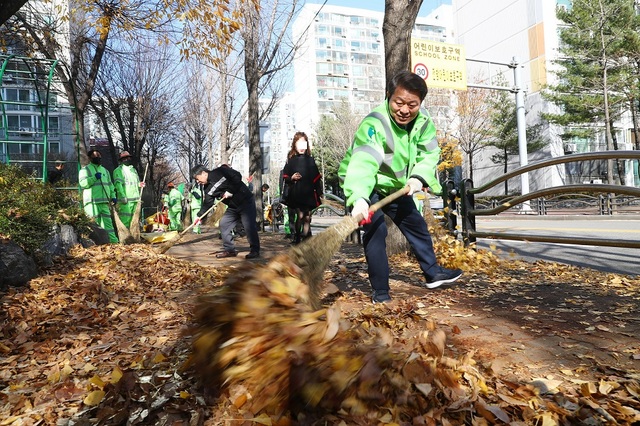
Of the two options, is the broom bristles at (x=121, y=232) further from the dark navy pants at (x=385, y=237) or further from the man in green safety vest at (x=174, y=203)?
the man in green safety vest at (x=174, y=203)

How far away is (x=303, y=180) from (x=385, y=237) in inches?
173

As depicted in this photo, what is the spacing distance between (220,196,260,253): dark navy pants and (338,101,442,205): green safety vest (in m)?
3.95

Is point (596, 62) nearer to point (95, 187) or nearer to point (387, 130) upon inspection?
point (95, 187)

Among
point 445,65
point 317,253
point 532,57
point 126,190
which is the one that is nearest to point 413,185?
point 317,253

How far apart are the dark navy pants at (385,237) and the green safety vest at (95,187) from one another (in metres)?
7.31

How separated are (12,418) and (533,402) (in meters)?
2.24

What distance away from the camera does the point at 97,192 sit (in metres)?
9.45

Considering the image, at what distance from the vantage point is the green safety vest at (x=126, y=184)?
10.3 meters

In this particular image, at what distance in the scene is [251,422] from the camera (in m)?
1.84

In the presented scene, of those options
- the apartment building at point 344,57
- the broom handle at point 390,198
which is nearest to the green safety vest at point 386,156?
the broom handle at point 390,198

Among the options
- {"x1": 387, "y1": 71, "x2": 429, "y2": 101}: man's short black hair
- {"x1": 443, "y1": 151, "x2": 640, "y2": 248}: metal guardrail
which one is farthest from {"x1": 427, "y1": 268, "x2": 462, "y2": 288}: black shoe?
{"x1": 443, "y1": 151, "x2": 640, "y2": 248}: metal guardrail

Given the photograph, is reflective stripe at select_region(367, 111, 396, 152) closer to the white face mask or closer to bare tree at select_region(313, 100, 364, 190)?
the white face mask

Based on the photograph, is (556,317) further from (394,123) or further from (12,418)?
(12,418)

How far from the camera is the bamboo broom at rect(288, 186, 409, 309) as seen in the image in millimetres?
2500
